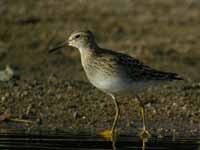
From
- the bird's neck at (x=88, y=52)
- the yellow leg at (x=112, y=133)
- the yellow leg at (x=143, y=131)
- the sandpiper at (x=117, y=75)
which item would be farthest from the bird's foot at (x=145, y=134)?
the bird's neck at (x=88, y=52)

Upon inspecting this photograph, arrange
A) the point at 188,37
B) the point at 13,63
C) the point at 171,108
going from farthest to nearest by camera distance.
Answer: the point at 188,37, the point at 13,63, the point at 171,108

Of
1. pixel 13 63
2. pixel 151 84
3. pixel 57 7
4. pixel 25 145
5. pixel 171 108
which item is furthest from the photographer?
pixel 57 7

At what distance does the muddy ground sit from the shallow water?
66cm

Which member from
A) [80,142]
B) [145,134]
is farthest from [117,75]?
[80,142]

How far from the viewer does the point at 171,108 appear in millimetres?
14508

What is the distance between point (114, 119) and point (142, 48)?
19.9 ft

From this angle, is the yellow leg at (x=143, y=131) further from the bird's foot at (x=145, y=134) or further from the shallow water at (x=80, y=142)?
the shallow water at (x=80, y=142)

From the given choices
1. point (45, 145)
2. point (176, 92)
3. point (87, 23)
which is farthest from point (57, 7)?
point (45, 145)

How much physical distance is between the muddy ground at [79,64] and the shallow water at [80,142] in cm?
66

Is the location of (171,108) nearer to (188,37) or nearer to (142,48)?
(142,48)

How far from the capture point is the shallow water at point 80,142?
36.7ft

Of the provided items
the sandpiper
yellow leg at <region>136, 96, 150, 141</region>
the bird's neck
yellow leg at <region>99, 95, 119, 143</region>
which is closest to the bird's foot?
yellow leg at <region>136, 96, 150, 141</region>

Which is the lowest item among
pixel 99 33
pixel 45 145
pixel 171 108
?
pixel 99 33

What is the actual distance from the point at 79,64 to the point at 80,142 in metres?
7.68
